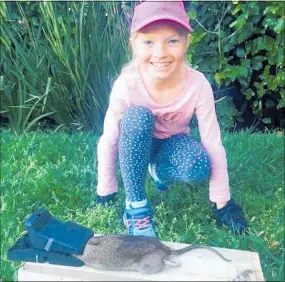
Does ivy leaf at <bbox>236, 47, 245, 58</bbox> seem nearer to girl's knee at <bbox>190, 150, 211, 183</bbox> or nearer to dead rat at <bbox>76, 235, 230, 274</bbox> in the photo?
girl's knee at <bbox>190, 150, 211, 183</bbox>

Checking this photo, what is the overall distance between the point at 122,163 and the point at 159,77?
41 centimetres

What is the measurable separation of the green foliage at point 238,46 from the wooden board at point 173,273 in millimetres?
2063

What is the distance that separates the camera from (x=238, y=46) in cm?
420

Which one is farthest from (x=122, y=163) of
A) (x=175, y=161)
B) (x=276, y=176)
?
(x=276, y=176)

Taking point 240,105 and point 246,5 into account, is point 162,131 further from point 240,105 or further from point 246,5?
point 240,105

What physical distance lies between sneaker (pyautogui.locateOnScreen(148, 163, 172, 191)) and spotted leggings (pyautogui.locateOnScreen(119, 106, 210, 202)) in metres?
0.15

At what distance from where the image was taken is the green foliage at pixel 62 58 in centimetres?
396

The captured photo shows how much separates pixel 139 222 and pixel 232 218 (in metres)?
0.43

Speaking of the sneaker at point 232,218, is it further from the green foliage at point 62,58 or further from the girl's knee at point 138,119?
the green foliage at point 62,58

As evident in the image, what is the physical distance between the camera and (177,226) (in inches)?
110

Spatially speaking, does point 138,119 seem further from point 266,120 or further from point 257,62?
point 266,120

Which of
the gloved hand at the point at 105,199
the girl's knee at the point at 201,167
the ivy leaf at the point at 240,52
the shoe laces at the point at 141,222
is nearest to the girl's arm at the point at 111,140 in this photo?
the gloved hand at the point at 105,199

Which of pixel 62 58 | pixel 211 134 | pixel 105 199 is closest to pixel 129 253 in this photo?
pixel 211 134

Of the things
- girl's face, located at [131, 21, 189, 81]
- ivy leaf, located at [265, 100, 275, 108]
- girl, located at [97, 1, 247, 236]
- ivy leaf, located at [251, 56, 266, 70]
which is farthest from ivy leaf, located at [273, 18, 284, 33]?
girl's face, located at [131, 21, 189, 81]
